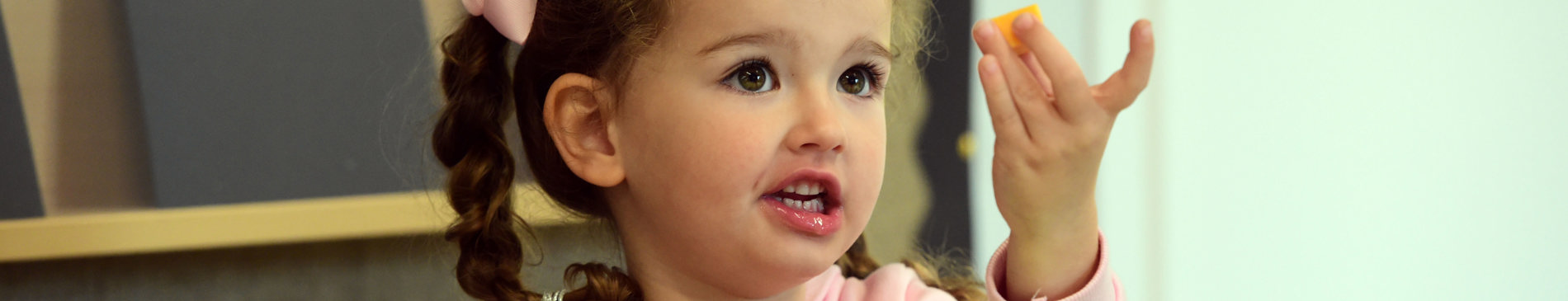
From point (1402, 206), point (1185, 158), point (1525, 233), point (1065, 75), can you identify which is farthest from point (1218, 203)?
point (1065, 75)

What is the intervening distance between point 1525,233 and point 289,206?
1300 mm

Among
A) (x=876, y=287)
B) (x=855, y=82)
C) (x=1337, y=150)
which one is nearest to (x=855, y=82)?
(x=855, y=82)

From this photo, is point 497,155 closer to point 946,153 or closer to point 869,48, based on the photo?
point 869,48

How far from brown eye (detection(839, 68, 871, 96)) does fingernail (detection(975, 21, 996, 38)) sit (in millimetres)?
112

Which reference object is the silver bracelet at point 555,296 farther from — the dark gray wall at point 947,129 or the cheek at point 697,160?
the dark gray wall at point 947,129

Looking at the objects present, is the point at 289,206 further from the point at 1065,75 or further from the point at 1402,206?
the point at 1402,206

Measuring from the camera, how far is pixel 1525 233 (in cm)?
122

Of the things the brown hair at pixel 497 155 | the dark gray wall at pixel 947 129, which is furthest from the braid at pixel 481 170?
the dark gray wall at pixel 947 129

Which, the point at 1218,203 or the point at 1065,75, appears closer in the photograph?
the point at 1065,75

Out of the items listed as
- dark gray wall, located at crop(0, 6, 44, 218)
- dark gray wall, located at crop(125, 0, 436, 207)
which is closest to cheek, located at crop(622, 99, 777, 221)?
dark gray wall, located at crop(125, 0, 436, 207)

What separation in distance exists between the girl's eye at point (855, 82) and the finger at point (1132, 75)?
0.15 metres

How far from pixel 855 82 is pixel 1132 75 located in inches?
7.0

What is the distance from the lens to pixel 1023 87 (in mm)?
587

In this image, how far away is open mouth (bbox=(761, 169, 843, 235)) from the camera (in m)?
0.62
